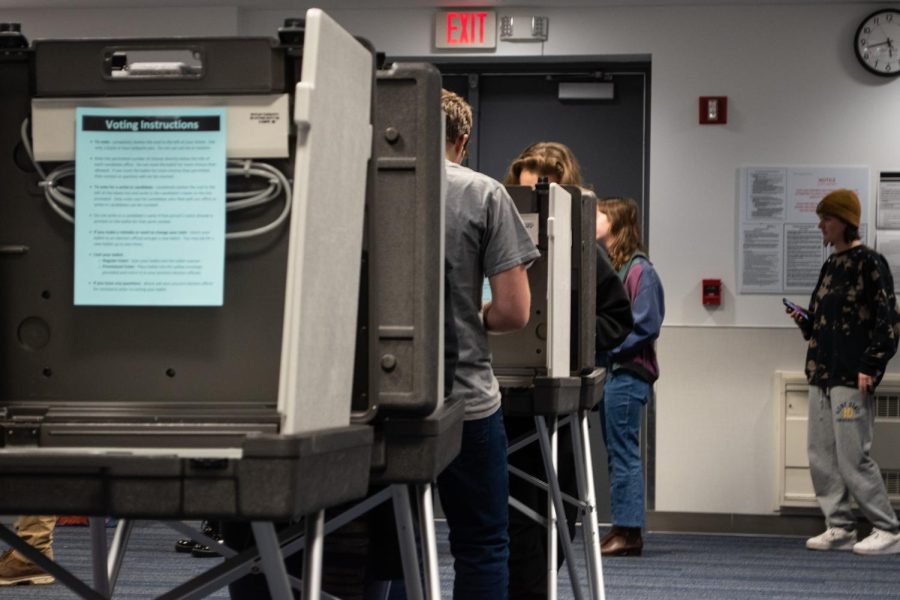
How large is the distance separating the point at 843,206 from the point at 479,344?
390 cm

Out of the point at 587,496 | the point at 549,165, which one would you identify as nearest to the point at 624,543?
the point at 587,496

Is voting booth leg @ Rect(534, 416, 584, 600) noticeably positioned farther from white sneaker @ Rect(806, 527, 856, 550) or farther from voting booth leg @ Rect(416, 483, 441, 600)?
white sneaker @ Rect(806, 527, 856, 550)

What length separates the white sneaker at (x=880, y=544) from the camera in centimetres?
643

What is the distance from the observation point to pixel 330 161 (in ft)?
5.17

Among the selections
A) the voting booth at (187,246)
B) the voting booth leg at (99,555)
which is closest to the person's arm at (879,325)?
the voting booth leg at (99,555)

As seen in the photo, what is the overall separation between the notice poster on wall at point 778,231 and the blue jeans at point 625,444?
1.02m

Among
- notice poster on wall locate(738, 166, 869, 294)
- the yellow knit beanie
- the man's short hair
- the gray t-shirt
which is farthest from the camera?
notice poster on wall locate(738, 166, 869, 294)

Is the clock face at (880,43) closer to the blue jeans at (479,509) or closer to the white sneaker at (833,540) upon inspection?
the white sneaker at (833,540)

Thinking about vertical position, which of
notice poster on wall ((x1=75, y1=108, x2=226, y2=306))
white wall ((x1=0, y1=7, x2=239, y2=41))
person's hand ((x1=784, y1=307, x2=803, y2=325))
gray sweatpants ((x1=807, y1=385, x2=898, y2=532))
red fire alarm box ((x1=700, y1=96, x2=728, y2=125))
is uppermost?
white wall ((x1=0, y1=7, x2=239, y2=41))

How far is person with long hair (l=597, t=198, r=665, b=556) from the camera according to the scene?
621 centimetres

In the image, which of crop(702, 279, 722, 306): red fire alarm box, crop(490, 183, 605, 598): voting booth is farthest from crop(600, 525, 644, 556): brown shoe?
crop(490, 183, 605, 598): voting booth

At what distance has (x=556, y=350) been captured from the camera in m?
3.50

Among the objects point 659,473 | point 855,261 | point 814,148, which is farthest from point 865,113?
point 659,473

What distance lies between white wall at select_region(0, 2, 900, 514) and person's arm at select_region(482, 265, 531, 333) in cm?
419
